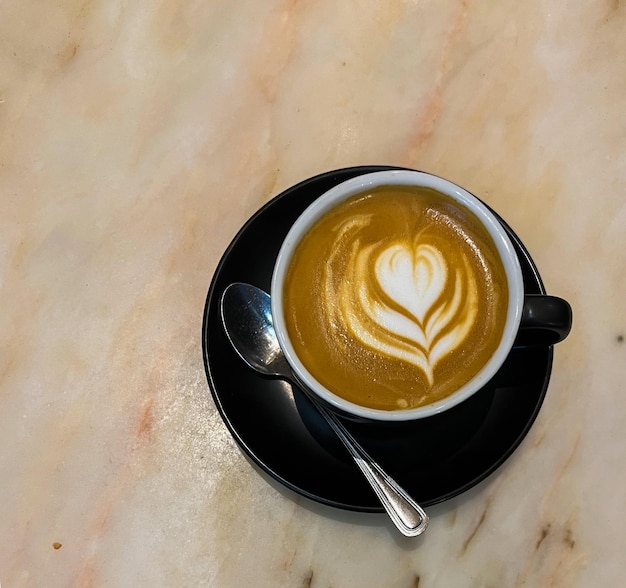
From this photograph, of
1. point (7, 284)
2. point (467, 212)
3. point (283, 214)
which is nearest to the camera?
point (467, 212)

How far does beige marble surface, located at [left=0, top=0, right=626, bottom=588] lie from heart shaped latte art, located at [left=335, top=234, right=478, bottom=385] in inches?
12.7

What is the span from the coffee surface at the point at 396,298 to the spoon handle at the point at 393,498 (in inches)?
5.0

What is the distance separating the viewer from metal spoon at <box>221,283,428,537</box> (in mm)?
952

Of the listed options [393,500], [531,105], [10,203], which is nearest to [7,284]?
[10,203]

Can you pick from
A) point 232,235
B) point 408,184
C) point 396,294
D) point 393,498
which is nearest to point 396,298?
point 396,294

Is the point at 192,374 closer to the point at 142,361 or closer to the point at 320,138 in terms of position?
the point at 142,361

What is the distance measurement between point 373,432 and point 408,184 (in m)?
0.37

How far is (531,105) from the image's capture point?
120 cm

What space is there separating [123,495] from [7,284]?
424 millimetres

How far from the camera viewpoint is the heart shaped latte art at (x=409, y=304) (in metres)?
0.88

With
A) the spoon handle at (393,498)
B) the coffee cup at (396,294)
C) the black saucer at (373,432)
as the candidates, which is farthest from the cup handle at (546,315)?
the spoon handle at (393,498)

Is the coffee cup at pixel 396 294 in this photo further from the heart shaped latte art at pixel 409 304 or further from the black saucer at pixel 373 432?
the black saucer at pixel 373 432

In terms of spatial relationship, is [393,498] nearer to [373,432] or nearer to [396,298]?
[373,432]

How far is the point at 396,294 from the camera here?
89 cm
